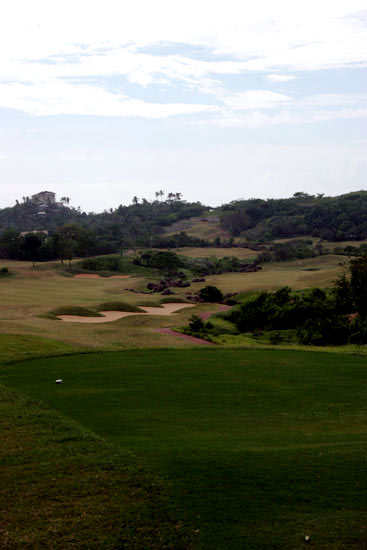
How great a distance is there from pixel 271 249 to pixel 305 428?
117952mm

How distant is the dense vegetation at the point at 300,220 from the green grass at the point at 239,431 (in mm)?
125837

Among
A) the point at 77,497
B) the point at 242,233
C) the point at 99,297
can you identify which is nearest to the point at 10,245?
the point at 99,297

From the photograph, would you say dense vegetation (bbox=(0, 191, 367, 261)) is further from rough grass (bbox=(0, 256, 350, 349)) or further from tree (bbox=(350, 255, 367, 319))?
tree (bbox=(350, 255, 367, 319))

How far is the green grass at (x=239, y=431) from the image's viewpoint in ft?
31.4

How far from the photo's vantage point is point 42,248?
116375 millimetres

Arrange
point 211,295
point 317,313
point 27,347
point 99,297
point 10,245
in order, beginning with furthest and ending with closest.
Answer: point 10,245 < point 99,297 < point 211,295 < point 317,313 < point 27,347

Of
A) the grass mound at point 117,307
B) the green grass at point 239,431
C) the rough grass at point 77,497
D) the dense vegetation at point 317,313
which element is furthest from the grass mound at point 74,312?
the rough grass at point 77,497

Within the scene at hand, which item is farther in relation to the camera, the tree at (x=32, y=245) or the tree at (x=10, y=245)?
the tree at (x=10, y=245)

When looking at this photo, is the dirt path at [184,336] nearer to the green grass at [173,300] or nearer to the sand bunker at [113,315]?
the sand bunker at [113,315]

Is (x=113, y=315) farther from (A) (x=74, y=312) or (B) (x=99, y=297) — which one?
(B) (x=99, y=297)

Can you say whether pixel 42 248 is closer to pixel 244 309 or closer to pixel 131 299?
pixel 131 299

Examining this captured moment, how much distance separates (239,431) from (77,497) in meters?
4.85

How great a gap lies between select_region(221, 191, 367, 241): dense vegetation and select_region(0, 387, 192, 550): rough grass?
136 metres

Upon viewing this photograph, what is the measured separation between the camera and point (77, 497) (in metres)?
10.5
